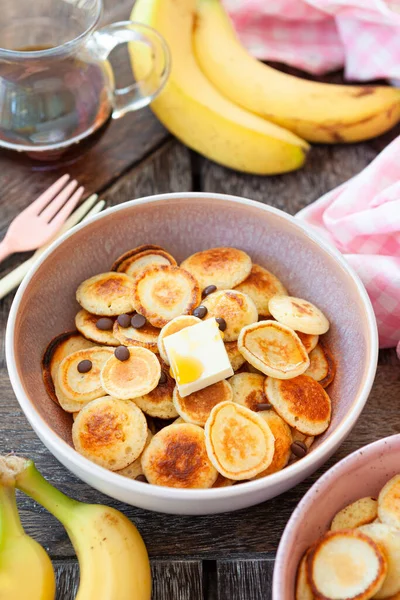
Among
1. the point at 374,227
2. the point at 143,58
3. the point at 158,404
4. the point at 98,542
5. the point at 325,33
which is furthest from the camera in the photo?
the point at 325,33

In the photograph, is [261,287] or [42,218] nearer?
[261,287]

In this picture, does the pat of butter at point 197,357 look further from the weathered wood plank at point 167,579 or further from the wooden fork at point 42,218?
the wooden fork at point 42,218

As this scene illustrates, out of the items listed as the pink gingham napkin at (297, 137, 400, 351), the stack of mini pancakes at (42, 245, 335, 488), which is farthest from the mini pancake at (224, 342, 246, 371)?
the pink gingham napkin at (297, 137, 400, 351)

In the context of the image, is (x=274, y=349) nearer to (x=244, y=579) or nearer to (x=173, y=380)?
(x=173, y=380)

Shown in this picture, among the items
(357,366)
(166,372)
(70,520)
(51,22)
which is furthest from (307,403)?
(51,22)

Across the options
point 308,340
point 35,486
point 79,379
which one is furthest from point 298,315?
point 35,486

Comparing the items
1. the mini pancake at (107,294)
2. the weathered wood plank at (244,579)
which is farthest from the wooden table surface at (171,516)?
the mini pancake at (107,294)

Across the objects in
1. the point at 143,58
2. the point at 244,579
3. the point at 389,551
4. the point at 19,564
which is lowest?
the point at 244,579
